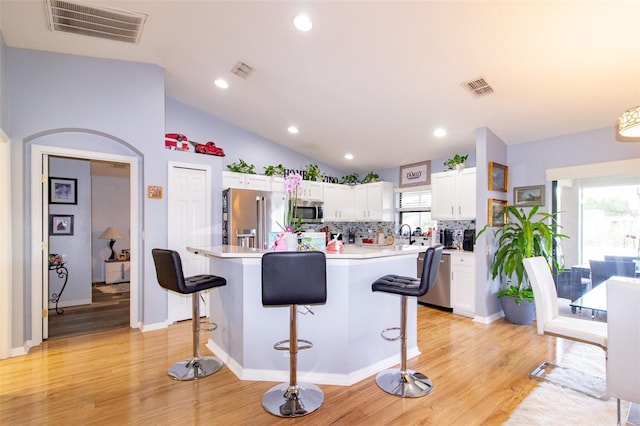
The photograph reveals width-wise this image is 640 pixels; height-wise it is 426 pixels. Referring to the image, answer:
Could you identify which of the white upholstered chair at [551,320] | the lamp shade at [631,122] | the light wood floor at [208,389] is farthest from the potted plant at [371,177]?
the lamp shade at [631,122]

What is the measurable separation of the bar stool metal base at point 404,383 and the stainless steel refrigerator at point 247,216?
244cm

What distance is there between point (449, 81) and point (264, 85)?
2.18m

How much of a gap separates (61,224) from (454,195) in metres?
6.25

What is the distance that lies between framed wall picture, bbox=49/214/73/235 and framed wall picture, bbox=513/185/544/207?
6.96 meters

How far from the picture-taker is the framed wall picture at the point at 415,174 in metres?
5.59

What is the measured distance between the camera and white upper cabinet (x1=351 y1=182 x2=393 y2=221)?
5926mm

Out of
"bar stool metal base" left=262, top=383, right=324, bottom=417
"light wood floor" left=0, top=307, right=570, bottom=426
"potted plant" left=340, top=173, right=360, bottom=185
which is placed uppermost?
"potted plant" left=340, top=173, right=360, bottom=185

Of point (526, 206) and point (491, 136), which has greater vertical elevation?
point (491, 136)

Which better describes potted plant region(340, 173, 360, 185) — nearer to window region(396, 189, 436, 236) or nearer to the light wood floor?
window region(396, 189, 436, 236)

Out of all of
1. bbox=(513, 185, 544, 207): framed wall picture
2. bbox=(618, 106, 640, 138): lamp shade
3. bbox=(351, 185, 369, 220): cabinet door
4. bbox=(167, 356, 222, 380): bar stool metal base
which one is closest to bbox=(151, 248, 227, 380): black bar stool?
bbox=(167, 356, 222, 380): bar stool metal base

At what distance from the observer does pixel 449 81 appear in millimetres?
3283

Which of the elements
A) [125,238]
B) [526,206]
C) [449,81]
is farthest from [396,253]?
[125,238]

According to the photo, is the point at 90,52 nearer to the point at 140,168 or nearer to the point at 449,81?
the point at 140,168

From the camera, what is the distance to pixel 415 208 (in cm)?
584
